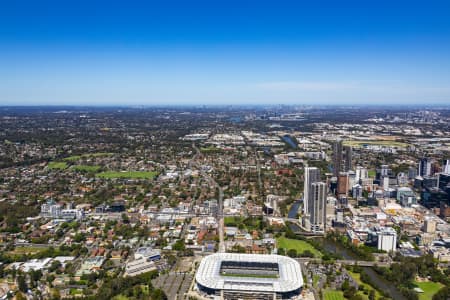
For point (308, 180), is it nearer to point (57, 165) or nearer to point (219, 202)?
point (219, 202)

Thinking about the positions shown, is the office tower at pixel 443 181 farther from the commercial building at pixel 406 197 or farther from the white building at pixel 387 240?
the white building at pixel 387 240

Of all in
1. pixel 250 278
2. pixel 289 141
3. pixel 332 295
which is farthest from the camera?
pixel 289 141

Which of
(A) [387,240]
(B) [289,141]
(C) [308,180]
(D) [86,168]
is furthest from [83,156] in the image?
(A) [387,240]

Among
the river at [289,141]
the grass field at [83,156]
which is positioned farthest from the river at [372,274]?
the river at [289,141]

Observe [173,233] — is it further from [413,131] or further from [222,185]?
[413,131]

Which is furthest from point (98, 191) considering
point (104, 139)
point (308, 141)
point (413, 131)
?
point (413, 131)

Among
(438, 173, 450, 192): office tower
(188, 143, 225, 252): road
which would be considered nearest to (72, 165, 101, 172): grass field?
(188, 143, 225, 252): road

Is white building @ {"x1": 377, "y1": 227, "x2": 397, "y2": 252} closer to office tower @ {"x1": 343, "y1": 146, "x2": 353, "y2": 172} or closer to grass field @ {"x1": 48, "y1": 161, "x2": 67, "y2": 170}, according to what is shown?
office tower @ {"x1": 343, "y1": 146, "x2": 353, "y2": 172}

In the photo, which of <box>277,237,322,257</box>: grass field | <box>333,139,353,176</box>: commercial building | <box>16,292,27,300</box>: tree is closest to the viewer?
<box>16,292,27,300</box>: tree
